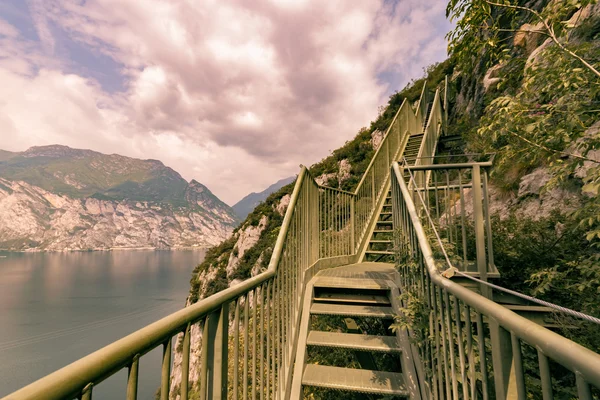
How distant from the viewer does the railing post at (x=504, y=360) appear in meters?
0.91

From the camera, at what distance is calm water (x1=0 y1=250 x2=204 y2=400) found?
3988 cm

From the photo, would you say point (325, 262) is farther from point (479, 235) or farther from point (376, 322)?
point (479, 235)

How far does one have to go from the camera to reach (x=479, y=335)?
1079mm

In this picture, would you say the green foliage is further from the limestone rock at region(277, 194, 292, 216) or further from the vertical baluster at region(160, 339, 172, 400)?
the limestone rock at region(277, 194, 292, 216)

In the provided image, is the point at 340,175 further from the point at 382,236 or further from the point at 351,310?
the point at 351,310

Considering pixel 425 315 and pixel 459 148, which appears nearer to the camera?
pixel 425 315

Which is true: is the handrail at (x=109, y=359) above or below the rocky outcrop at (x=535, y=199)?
below

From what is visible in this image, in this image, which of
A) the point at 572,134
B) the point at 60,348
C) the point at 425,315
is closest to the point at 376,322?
the point at 425,315

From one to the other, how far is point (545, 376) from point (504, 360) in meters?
0.26

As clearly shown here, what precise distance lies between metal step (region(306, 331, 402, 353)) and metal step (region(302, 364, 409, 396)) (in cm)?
22

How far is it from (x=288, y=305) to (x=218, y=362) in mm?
1453

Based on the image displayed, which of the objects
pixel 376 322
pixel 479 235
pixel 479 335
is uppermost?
pixel 479 235

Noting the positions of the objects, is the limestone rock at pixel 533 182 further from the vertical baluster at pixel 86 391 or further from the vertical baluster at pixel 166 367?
the vertical baluster at pixel 86 391

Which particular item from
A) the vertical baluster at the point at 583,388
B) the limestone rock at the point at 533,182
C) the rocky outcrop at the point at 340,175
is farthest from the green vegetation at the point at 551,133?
the rocky outcrop at the point at 340,175
